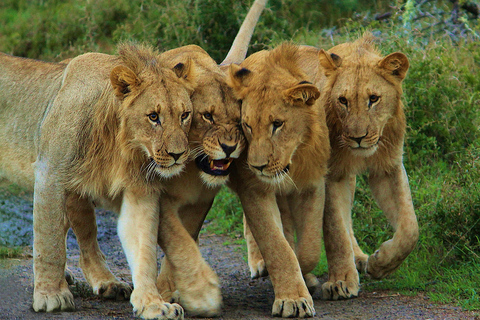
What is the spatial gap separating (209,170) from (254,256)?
128 cm

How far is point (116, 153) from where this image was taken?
3824 mm

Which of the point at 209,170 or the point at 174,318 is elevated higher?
the point at 209,170

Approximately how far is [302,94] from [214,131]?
19.7 inches

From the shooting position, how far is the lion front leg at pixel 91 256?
4289 mm

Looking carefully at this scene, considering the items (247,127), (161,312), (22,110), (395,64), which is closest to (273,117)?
(247,127)

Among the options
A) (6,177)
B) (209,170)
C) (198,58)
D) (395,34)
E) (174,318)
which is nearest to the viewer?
(174,318)

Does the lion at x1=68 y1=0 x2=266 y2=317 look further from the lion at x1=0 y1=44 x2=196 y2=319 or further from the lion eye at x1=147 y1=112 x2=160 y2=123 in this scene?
the lion eye at x1=147 y1=112 x2=160 y2=123

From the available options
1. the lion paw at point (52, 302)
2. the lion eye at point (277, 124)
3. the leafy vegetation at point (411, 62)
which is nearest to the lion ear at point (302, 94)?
the lion eye at point (277, 124)

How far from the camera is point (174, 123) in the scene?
142 inches

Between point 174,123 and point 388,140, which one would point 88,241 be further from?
point 388,140

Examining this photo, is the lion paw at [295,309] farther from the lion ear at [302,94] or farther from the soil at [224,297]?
the lion ear at [302,94]

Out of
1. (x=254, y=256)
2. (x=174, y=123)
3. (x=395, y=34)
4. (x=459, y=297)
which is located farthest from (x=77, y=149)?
(x=395, y=34)

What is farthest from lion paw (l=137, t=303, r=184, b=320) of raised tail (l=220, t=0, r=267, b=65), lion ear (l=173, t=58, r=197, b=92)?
raised tail (l=220, t=0, r=267, b=65)

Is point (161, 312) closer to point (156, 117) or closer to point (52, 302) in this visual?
point (52, 302)
